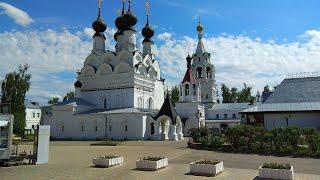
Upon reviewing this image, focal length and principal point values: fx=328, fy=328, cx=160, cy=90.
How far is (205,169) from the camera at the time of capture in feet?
41.0

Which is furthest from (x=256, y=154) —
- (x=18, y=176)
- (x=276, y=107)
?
(x=18, y=176)

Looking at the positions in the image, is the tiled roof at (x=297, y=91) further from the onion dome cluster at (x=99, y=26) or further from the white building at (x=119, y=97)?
the onion dome cluster at (x=99, y=26)

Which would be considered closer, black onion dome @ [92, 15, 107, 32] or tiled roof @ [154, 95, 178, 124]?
tiled roof @ [154, 95, 178, 124]

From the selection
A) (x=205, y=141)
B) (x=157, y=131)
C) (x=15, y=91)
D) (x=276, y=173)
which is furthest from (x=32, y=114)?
(x=276, y=173)

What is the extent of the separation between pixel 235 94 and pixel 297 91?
50.3m

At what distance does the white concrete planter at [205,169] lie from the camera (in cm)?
1234

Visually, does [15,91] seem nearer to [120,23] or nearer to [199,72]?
[120,23]

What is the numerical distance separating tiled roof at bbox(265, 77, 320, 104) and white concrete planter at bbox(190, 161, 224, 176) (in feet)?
62.8

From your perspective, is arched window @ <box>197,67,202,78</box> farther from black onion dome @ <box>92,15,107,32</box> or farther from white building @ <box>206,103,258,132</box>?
black onion dome @ <box>92,15,107,32</box>

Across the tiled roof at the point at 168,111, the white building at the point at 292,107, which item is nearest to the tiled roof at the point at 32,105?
the tiled roof at the point at 168,111

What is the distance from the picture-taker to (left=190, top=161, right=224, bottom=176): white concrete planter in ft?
40.5

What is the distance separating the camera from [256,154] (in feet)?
64.6

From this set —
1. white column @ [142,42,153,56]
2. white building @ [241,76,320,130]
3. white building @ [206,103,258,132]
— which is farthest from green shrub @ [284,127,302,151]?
white building @ [206,103,258,132]

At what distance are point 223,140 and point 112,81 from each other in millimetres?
23645
